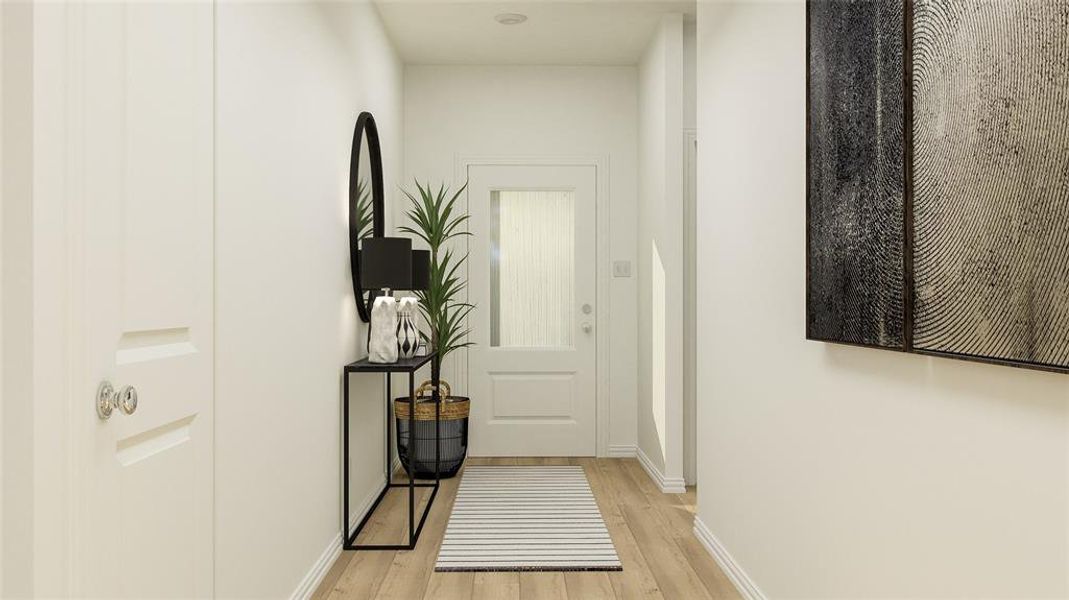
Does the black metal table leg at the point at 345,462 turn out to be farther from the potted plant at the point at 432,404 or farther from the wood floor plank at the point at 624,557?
the wood floor plank at the point at 624,557

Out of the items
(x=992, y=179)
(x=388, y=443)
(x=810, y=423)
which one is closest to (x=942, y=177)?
(x=992, y=179)

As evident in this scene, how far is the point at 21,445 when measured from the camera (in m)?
1.14

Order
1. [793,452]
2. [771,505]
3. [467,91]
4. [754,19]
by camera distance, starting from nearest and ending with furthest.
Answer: [793,452]
[771,505]
[754,19]
[467,91]

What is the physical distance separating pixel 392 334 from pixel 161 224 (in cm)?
177

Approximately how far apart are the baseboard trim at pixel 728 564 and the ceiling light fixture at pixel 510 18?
282 centimetres

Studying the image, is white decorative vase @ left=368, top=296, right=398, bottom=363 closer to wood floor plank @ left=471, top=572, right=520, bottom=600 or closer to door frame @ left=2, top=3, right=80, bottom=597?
wood floor plank @ left=471, top=572, right=520, bottom=600

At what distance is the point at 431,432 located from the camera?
4188 mm

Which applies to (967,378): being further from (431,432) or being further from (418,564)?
(431,432)

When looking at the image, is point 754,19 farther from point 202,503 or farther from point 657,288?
point 202,503

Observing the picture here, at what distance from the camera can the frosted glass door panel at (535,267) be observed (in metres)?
5.00

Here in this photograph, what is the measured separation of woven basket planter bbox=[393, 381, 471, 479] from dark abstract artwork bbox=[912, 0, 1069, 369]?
10.1ft

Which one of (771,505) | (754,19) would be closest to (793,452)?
(771,505)

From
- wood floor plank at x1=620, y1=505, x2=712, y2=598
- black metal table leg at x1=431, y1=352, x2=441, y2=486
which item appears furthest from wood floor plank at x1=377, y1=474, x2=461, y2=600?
wood floor plank at x1=620, y1=505, x2=712, y2=598

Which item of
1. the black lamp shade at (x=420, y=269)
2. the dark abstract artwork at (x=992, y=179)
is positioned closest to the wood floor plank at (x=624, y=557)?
the black lamp shade at (x=420, y=269)
